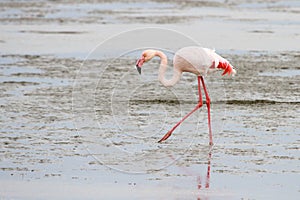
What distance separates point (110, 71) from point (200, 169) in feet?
26.6

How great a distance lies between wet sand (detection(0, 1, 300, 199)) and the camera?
9258 mm

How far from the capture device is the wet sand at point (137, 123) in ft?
30.4

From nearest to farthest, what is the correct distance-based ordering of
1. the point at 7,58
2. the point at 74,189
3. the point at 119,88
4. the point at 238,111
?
1. the point at 74,189
2. the point at 238,111
3. the point at 119,88
4. the point at 7,58

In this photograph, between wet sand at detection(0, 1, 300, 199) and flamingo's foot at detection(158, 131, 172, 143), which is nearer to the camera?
wet sand at detection(0, 1, 300, 199)

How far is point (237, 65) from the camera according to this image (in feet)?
60.2

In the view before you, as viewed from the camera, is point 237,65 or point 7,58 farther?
point 7,58

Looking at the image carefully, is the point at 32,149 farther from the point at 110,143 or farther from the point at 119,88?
the point at 119,88

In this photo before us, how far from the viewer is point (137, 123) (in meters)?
12.4

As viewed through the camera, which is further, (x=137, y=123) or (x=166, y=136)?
(x=137, y=123)

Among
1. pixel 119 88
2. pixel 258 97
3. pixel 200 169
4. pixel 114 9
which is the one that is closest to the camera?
pixel 200 169

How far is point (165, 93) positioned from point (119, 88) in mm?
996

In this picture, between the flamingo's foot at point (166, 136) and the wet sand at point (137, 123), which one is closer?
the wet sand at point (137, 123)

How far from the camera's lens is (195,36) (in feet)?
74.9

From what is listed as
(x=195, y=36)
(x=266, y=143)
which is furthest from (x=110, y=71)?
(x=266, y=143)
